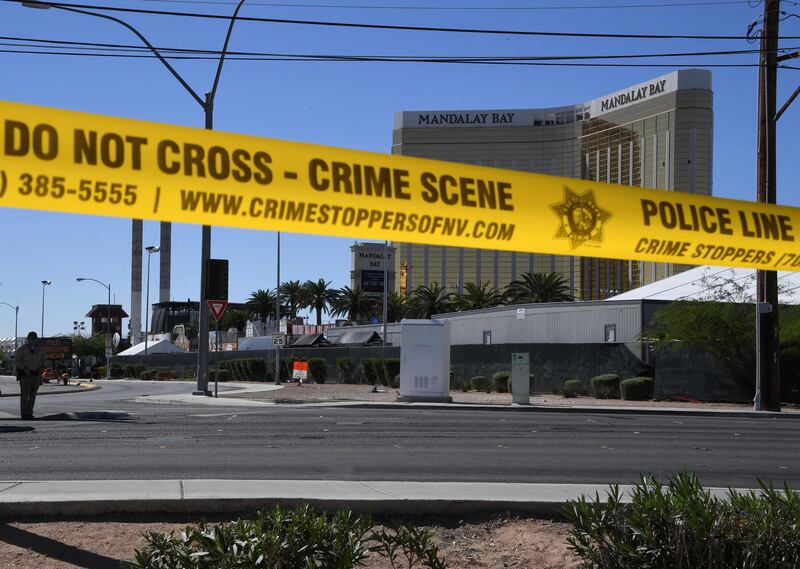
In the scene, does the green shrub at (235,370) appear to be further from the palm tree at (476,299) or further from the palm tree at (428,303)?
the palm tree at (428,303)

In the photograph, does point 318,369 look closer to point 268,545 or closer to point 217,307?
point 217,307

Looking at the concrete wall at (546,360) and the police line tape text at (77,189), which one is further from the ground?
the police line tape text at (77,189)

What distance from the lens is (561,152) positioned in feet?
575

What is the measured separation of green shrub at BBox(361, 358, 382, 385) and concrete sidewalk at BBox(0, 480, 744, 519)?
35.8 metres

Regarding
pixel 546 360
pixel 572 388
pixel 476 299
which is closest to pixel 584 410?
pixel 572 388

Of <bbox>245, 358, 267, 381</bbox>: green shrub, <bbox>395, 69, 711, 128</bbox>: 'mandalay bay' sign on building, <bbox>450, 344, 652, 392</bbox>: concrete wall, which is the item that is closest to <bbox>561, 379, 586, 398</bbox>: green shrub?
<bbox>450, 344, 652, 392</bbox>: concrete wall

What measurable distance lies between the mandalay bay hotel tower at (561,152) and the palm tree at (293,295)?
54850 millimetres

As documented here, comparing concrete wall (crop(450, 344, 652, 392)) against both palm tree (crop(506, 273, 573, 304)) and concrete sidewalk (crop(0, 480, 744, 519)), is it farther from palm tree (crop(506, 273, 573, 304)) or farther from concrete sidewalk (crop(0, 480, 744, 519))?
palm tree (crop(506, 273, 573, 304))

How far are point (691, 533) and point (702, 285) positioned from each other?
113ft

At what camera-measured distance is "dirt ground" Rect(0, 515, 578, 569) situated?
6.64 meters

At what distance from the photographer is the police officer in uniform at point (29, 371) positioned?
18.4 m

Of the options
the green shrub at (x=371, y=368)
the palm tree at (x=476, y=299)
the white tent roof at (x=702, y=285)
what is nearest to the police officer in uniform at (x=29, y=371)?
the white tent roof at (x=702, y=285)

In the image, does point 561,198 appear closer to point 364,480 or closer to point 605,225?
point 605,225

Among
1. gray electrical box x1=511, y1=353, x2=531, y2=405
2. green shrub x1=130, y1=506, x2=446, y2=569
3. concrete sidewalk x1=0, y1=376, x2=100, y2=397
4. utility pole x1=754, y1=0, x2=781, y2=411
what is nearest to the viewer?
green shrub x1=130, y1=506, x2=446, y2=569
